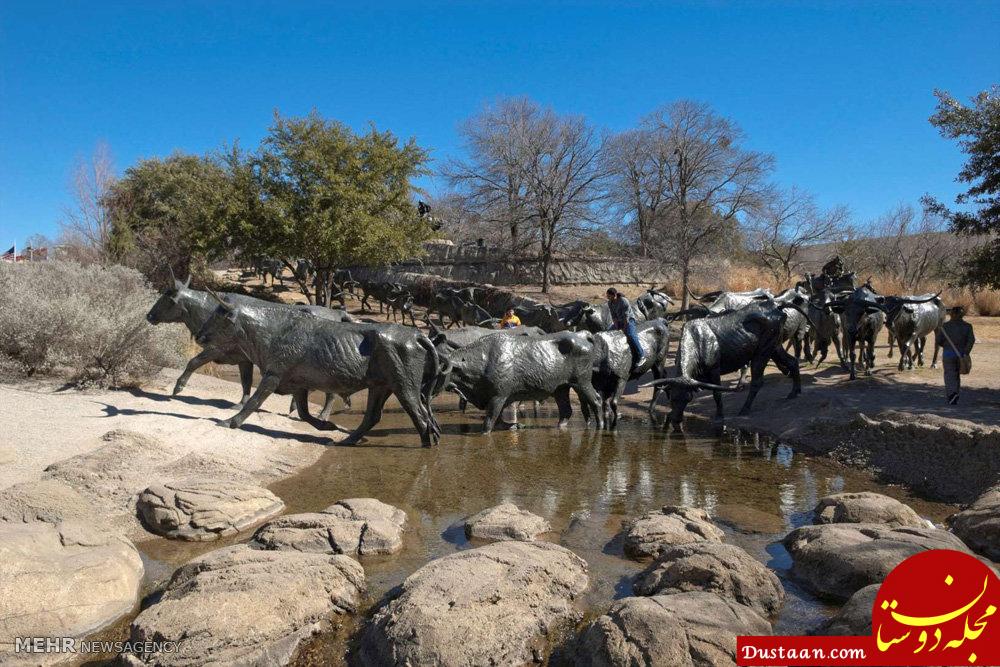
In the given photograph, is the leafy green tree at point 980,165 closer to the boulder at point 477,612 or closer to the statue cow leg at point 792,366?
the statue cow leg at point 792,366

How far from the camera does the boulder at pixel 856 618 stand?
360 cm

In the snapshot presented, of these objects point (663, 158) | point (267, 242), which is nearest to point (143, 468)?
point (267, 242)

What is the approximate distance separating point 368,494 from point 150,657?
3.88m

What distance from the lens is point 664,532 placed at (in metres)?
5.83

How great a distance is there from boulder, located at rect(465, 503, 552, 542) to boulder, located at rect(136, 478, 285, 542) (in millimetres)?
2204

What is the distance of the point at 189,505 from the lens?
6270mm

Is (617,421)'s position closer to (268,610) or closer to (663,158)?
(268,610)

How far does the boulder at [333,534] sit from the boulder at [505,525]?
720mm

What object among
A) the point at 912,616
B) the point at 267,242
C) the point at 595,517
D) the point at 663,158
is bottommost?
the point at 595,517

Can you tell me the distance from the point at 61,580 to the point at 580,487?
213 inches

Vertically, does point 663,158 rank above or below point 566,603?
above

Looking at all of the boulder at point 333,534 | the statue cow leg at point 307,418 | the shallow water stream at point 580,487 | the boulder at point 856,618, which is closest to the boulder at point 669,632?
the boulder at point 856,618

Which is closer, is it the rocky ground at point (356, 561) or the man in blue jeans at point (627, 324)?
the rocky ground at point (356, 561)

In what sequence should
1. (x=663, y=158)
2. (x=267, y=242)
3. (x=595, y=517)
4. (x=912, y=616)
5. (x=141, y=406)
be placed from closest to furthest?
1. (x=912, y=616)
2. (x=595, y=517)
3. (x=141, y=406)
4. (x=267, y=242)
5. (x=663, y=158)
